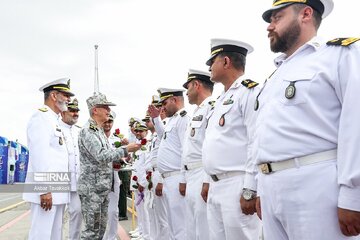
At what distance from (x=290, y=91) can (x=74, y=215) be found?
3939 millimetres

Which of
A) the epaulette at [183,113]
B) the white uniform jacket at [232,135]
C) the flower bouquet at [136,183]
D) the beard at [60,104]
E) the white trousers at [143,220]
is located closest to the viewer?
the white uniform jacket at [232,135]

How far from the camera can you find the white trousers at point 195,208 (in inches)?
157

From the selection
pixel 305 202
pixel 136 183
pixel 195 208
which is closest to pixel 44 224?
pixel 195 208

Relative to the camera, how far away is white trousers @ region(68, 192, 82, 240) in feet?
17.0

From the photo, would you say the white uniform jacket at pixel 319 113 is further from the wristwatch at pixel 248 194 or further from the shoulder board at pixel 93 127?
the shoulder board at pixel 93 127

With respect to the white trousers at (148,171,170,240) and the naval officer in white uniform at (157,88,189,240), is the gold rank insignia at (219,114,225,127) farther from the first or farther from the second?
the white trousers at (148,171,170,240)

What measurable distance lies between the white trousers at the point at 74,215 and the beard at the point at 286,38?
3.64 metres

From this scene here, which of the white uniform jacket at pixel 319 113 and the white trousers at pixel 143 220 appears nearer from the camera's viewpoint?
the white uniform jacket at pixel 319 113

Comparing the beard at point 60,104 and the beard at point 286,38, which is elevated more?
the beard at point 60,104

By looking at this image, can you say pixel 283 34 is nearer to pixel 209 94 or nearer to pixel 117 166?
pixel 209 94

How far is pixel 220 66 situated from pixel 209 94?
117 centimetres

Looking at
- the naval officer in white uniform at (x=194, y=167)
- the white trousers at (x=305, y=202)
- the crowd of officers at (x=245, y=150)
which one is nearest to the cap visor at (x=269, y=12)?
the crowd of officers at (x=245, y=150)

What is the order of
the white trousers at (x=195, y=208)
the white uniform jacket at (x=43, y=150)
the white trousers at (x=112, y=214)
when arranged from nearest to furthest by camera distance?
the white trousers at (x=195, y=208), the white uniform jacket at (x=43, y=150), the white trousers at (x=112, y=214)

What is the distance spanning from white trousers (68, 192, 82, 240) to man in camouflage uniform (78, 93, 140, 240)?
22.7 inches
